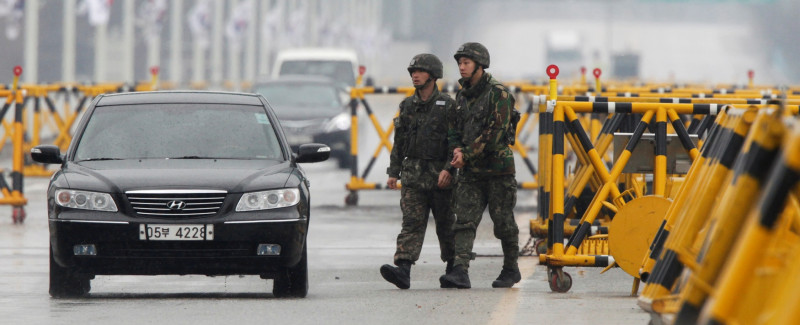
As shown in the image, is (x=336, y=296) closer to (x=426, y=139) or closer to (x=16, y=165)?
(x=426, y=139)

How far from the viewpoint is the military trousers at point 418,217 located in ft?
32.3

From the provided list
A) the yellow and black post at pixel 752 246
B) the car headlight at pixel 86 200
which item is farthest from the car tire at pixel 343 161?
the yellow and black post at pixel 752 246

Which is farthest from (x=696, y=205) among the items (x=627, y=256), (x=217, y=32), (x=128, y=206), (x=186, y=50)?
(x=186, y=50)

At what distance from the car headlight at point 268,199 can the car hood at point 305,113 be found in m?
14.2

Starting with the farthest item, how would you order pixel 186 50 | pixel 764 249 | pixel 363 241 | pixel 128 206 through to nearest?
1. pixel 186 50
2. pixel 363 241
3. pixel 128 206
4. pixel 764 249

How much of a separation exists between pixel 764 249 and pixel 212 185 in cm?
517

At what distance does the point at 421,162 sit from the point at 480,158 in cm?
44

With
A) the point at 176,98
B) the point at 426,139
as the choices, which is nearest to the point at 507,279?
the point at 426,139

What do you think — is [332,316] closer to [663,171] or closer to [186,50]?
[663,171]

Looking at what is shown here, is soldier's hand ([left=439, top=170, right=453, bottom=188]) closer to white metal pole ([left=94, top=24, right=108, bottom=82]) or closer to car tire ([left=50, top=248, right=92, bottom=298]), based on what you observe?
car tire ([left=50, top=248, right=92, bottom=298])

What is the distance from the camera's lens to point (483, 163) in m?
9.65

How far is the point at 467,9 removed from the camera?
150 metres

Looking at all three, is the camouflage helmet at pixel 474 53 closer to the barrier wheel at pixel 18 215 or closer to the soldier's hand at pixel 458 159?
the soldier's hand at pixel 458 159

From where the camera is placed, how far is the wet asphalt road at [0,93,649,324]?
8070mm
